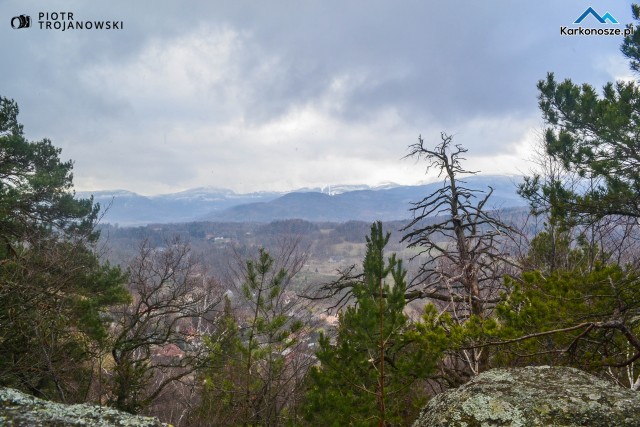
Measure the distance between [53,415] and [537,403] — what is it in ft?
13.3

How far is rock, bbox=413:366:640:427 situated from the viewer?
234 cm

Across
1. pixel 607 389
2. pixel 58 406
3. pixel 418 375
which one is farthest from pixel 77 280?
pixel 607 389

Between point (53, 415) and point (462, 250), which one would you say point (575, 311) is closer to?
point (462, 250)

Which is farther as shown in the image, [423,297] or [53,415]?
[423,297]

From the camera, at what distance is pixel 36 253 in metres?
8.30

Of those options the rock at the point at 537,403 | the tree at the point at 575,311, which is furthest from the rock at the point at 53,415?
the tree at the point at 575,311

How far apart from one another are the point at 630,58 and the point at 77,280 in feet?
55.1

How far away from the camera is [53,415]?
9.85 feet

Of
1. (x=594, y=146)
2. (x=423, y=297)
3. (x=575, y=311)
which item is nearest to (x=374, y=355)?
(x=423, y=297)

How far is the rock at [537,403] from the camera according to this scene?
7.68 feet

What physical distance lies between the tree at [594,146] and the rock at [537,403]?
14.9ft

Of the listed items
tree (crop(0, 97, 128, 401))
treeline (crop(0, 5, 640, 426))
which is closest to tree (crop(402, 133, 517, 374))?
treeline (crop(0, 5, 640, 426))

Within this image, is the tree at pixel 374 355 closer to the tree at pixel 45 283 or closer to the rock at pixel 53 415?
the rock at pixel 53 415

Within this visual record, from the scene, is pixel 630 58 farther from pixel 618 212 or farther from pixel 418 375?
pixel 418 375
